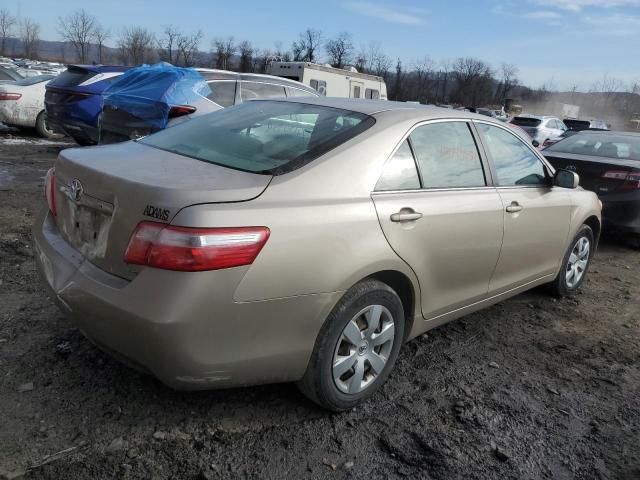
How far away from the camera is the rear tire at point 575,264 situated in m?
4.60

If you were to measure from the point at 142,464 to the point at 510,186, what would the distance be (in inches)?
109

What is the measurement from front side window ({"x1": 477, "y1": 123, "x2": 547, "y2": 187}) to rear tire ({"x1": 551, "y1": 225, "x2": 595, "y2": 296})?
0.88 meters

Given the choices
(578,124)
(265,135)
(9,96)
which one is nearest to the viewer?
(265,135)

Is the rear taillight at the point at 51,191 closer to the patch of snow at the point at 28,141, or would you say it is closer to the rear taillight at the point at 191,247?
the rear taillight at the point at 191,247

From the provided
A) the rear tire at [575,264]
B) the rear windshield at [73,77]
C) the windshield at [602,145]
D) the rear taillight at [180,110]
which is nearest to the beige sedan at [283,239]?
the rear tire at [575,264]

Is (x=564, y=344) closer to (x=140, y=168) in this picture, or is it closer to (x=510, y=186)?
(x=510, y=186)

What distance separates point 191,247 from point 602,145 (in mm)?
6790

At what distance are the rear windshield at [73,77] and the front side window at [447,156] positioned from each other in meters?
7.78

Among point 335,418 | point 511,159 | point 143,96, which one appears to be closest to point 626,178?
point 511,159

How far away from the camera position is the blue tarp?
6.69 m

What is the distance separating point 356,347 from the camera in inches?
107

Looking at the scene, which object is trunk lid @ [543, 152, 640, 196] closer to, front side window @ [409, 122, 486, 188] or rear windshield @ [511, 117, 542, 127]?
front side window @ [409, 122, 486, 188]

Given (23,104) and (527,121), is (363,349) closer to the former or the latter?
(23,104)

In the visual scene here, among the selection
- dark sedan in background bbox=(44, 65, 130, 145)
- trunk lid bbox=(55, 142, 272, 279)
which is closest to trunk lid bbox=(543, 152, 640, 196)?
trunk lid bbox=(55, 142, 272, 279)
